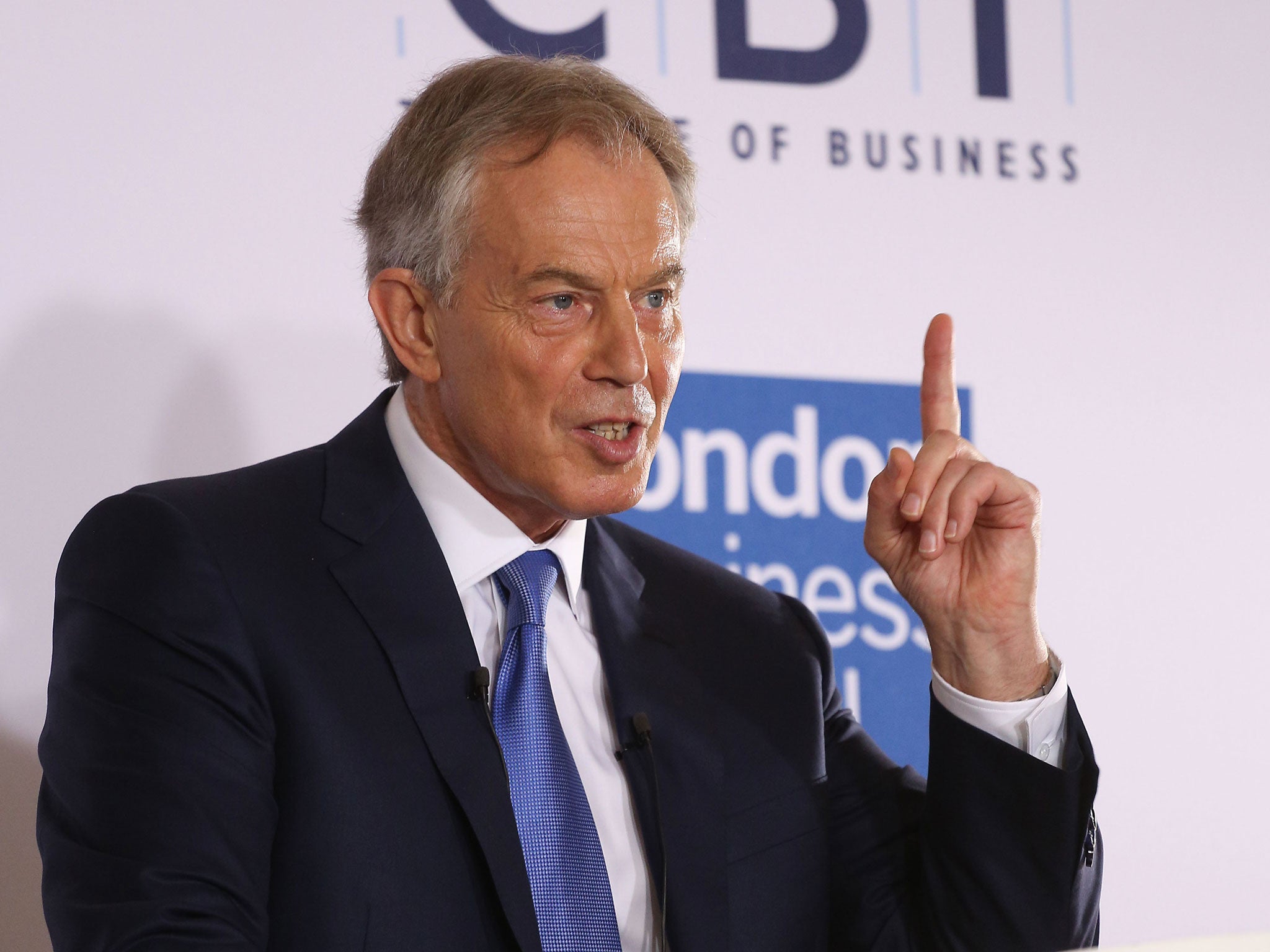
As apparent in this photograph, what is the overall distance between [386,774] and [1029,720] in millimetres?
927

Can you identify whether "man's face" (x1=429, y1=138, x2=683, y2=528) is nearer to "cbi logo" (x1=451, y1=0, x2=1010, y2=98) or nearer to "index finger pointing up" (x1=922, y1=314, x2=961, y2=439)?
"index finger pointing up" (x1=922, y1=314, x2=961, y2=439)

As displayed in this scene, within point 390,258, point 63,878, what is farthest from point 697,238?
point 63,878

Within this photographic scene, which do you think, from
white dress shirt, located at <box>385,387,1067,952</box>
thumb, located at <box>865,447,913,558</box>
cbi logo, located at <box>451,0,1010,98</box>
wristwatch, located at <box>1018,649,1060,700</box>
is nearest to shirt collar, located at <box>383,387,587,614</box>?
white dress shirt, located at <box>385,387,1067,952</box>

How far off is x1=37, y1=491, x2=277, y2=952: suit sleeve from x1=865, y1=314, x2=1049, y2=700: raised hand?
0.95 m

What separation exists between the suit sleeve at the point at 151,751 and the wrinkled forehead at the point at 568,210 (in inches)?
24.8

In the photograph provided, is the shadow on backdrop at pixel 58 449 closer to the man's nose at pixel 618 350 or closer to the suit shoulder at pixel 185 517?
the suit shoulder at pixel 185 517

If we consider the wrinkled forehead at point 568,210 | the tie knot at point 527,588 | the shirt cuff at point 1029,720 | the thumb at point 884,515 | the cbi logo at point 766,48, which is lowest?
the shirt cuff at point 1029,720

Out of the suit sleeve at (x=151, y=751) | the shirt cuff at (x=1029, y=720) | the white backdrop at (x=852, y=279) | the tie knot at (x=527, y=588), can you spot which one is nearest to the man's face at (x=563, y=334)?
the tie knot at (x=527, y=588)

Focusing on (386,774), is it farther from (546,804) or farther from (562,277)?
(562,277)

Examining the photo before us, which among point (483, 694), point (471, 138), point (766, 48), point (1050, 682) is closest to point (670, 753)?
point (483, 694)

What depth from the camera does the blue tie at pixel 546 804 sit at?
207 cm

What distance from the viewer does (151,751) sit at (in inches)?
73.8

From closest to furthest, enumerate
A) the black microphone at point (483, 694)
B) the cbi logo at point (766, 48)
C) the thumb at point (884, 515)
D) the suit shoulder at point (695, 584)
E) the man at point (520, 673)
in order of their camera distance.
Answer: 1. the man at point (520, 673)
2. the black microphone at point (483, 694)
3. the thumb at point (884, 515)
4. the suit shoulder at point (695, 584)
5. the cbi logo at point (766, 48)

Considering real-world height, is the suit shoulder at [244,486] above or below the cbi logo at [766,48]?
below
